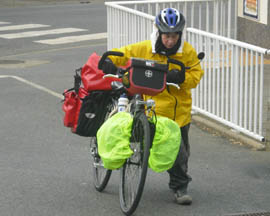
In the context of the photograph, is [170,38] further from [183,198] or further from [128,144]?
[183,198]

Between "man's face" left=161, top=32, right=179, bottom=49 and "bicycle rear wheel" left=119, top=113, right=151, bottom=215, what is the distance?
25.4 inches

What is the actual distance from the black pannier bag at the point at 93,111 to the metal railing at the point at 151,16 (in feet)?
14.5

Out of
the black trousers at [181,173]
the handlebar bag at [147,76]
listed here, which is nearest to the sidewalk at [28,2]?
the black trousers at [181,173]

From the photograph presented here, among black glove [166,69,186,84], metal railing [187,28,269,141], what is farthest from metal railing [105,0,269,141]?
black glove [166,69,186,84]

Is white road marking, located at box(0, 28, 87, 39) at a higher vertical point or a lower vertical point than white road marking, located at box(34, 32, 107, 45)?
lower

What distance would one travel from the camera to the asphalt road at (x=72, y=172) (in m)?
7.30

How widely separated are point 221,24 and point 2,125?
17.1 feet

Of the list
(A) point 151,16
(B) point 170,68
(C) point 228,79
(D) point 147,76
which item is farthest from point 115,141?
(A) point 151,16

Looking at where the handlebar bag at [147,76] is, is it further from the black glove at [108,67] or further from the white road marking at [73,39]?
the white road marking at [73,39]

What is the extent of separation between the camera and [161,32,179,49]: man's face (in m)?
6.96

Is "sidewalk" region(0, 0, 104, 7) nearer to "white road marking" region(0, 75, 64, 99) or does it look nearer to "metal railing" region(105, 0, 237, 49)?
"metal railing" region(105, 0, 237, 49)

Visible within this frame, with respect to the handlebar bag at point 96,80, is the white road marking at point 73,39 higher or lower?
lower

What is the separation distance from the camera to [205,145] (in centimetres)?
976

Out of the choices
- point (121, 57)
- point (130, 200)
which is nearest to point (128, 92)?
point (121, 57)
